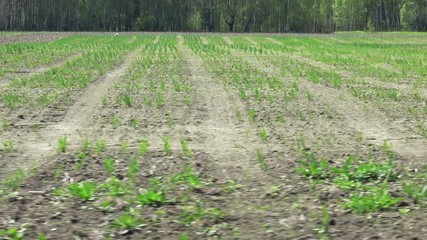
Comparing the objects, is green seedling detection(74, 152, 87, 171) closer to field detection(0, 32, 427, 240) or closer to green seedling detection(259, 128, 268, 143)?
field detection(0, 32, 427, 240)

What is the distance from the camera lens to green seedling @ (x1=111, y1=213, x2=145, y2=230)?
6121 millimetres

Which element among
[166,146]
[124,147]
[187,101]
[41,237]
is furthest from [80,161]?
Answer: [187,101]

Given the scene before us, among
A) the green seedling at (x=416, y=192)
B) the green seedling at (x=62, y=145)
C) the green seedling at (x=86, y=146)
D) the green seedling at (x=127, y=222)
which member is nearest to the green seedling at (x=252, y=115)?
the green seedling at (x=86, y=146)

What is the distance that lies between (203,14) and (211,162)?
91.0 m

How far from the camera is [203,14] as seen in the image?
98.3m

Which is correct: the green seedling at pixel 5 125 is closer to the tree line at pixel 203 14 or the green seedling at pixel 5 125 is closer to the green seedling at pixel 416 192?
the green seedling at pixel 416 192

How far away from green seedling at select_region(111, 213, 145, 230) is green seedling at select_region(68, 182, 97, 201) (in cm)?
72

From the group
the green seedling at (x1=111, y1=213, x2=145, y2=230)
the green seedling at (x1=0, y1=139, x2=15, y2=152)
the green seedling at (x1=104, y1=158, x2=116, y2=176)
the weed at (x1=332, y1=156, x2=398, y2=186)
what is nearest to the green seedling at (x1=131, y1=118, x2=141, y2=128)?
the green seedling at (x1=0, y1=139, x2=15, y2=152)

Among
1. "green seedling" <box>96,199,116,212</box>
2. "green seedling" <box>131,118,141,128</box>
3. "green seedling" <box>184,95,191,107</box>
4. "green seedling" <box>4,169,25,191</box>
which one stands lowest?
"green seedling" <box>96,199,116,212</box>

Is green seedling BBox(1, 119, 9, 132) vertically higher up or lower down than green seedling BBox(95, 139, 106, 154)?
higher up

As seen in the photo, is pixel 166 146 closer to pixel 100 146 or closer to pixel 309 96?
pixel 100 146

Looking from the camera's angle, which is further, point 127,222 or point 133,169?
point 133,169

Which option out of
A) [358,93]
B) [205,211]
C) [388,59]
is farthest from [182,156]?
[388,59]

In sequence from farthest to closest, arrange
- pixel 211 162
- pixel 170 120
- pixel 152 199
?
pixel 170 120 < pixel 211 162 < pixel 152 199
